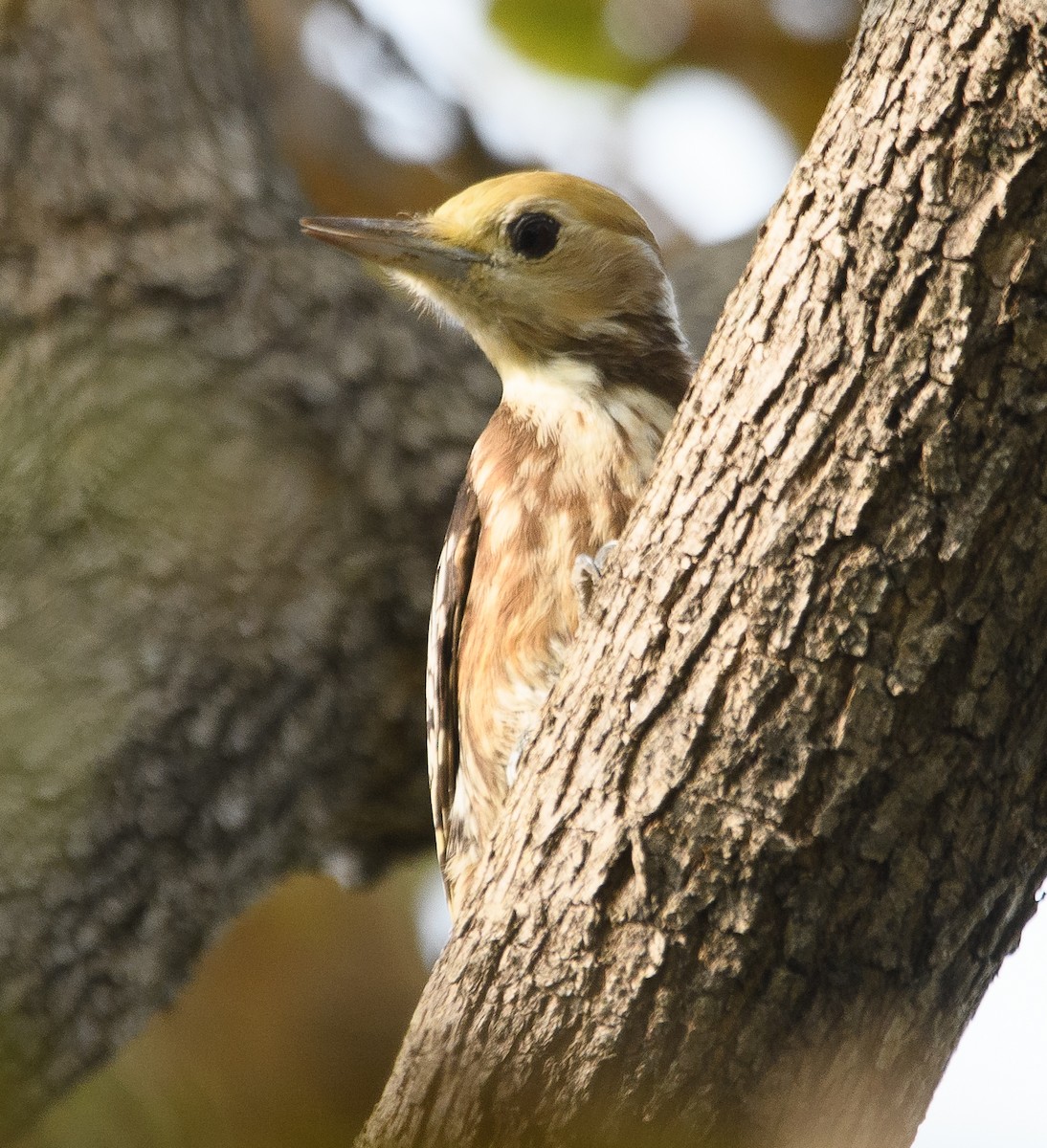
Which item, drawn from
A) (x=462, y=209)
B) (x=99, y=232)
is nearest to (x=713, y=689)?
(x=462, y=209)

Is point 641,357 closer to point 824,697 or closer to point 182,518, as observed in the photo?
point 182,518

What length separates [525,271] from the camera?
360 cm

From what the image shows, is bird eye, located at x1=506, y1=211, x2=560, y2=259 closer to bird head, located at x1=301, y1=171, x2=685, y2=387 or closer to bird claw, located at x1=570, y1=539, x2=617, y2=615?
bird head, located at x1=301, y1=171, x2=685, y2=387

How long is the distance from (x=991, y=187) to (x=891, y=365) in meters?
0.26

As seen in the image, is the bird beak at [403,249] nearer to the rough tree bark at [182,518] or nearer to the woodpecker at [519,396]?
the woodpecker at [519,396]

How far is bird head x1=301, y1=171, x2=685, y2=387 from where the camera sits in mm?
3607

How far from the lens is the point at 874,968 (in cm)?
213

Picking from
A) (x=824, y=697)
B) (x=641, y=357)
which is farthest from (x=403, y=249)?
(x=824, y=697)

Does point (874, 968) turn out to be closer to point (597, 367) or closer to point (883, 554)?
point (883, 554)

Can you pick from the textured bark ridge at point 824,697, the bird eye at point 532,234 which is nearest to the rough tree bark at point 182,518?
the bird eye at point 532,234

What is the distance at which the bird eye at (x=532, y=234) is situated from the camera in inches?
142

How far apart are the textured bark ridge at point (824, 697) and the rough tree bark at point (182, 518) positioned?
1466 mm

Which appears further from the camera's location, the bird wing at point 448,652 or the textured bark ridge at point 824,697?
the bird wing at point 448,652

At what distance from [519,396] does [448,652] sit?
26.9 inches
